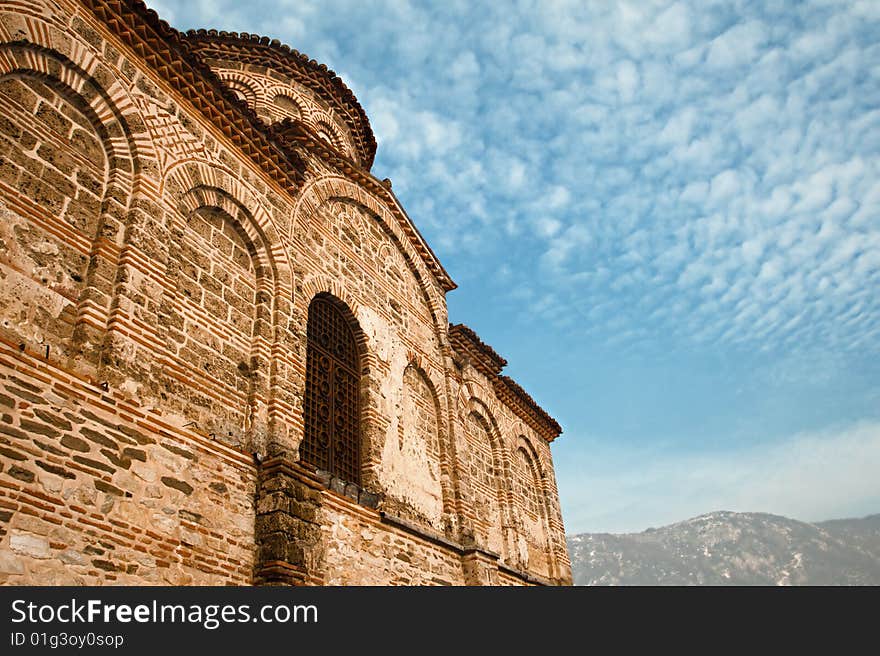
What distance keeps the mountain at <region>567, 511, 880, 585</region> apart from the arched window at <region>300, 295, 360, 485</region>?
81.2m

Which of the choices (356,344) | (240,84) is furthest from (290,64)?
(356,344)

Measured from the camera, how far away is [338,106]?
1266 cm

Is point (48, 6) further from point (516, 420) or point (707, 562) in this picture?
point (707, 562)

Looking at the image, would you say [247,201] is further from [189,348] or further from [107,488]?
[107,488]

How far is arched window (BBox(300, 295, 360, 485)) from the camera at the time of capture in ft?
23.2

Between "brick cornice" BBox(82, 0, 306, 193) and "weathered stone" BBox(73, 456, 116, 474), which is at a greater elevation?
"brick cornice" BBox(82, 0, 306, 193)

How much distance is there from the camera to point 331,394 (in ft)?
24.9

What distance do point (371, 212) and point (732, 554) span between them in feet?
338

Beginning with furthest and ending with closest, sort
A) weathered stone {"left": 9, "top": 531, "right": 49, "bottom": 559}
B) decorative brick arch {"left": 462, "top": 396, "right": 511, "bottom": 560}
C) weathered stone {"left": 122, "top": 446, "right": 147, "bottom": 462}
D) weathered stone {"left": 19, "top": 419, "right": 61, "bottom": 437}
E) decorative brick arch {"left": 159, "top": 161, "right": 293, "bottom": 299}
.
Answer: decorative brick arch {"left": 462, "top": 396, "right": 511, "bottom": 560} → decorative brick arch {"left": 159, "top": 161, "right": 293, "bottom": 299} → weathered stone {"left": 122, "top": 446, "right": 147, "bottom": 462} → weathered stone {"left": 19, "top": 419, "right": 61, "bottom": 437} → weathered stone {"left": 9, "top": 531, "right": 49, "bottom": 559}

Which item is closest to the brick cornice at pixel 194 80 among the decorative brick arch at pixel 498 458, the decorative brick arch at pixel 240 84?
the decorative brick arch at pixel 240 84

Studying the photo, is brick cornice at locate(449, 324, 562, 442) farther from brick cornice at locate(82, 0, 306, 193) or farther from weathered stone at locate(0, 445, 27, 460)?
weathered stone at locate(0, 445, 27, 460)

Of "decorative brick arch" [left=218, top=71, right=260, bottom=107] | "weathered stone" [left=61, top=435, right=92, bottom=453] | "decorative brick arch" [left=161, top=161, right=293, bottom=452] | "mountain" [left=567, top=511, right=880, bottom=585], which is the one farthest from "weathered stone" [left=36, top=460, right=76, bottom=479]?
"mountain" [left=567, top=511, right=880, bottom=585]

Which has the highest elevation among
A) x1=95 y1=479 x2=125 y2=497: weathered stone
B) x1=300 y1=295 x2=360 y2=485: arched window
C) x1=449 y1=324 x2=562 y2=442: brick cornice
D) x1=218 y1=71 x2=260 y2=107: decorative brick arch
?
x1=218 y1=71 x2=260 y2=107: decorative brick arch

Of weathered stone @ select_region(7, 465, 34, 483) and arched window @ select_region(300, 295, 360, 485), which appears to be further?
arched window @ select_region(300, 295, 360, 485)
